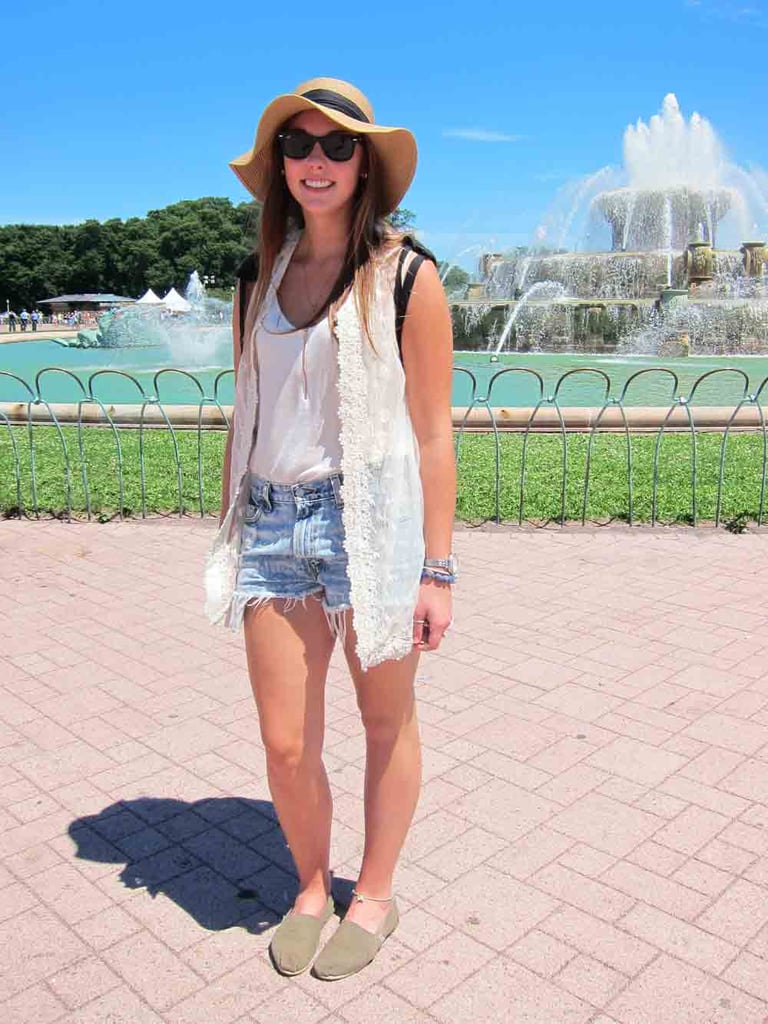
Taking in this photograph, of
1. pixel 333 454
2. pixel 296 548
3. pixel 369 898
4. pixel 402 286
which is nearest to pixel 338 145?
pixel 402 286

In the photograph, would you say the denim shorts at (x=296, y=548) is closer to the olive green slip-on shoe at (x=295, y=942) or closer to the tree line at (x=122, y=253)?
the olive green slip-on shoe at (x=295, y=942)

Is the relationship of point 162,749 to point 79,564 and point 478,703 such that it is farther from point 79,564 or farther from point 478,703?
point 79,564

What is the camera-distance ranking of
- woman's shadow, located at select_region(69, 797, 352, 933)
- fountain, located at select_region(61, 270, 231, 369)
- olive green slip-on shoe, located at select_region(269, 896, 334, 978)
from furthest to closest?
fountain, located at select_region(61, 270, 231, 369) < woman's shadow, located at select_region(69, 797, 352, 933) < olive green slip-on shoe, located at select_region(269, 896, 334, 978)

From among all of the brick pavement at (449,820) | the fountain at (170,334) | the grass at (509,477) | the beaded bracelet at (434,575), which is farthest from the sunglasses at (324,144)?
the fountain at (170,334)

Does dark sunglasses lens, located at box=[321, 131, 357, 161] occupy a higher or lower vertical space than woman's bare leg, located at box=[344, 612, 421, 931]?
higher

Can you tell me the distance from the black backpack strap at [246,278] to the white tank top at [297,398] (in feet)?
0.45

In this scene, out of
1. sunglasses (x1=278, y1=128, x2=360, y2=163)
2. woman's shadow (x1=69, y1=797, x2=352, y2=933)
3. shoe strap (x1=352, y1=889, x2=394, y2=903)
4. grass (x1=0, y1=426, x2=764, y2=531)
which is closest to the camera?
sunglasses (x1=278, y1=128, x2=360, y2=163)

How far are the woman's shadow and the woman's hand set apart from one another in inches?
34.5

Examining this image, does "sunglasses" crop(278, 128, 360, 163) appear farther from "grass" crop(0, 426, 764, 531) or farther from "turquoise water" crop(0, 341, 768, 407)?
"turquoise water" crop(0, 341, 768, 407)

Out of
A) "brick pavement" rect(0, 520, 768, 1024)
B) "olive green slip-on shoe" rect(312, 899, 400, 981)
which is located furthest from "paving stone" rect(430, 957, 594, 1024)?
"olive green slip-on shoe" rect(312, 899, 400, 981)

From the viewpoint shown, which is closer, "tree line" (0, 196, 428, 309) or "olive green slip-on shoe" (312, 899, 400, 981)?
"olive green slip-on shoe" (312, 899, 400, 981)

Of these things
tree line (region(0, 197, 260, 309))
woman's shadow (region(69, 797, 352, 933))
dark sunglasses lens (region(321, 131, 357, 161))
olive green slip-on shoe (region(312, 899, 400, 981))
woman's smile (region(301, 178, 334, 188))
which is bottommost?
woman's shadow (region(69, 797, 352, 933))

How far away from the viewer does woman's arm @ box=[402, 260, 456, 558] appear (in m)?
2.13

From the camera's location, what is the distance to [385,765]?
2.36 metres
